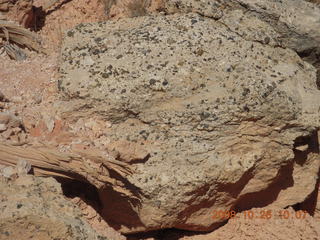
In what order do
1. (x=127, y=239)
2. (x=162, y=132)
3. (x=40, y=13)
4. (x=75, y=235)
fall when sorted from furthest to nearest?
1. (x=40, y=13)
2. (x=127, y=239)
3. (x=162, y=132)
4. (x=75, y=235)

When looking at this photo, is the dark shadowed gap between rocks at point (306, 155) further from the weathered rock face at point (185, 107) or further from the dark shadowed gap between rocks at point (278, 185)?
the weathered rock face at point (185, 107)

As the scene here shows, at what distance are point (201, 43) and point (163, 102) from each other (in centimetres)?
45

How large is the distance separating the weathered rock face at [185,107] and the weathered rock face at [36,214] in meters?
0.47

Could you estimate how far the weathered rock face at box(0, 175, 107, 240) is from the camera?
85.7 inches

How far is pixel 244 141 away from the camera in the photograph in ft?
9.34

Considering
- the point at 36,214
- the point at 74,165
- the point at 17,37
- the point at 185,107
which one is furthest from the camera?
the point at 17,37

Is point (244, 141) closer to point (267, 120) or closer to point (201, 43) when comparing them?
point (267, 120)

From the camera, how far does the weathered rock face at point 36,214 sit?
7.14 feet

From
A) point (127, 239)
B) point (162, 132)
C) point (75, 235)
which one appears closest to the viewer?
point (75, 235)

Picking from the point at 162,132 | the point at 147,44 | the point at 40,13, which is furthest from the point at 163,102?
the point at 40,13

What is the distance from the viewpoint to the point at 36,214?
87.0 inches

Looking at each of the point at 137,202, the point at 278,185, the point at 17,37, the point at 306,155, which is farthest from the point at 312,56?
the point at 17,37

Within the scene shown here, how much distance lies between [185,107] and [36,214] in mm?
1067

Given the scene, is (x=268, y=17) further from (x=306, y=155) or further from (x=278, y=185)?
(x=278, y=185)
